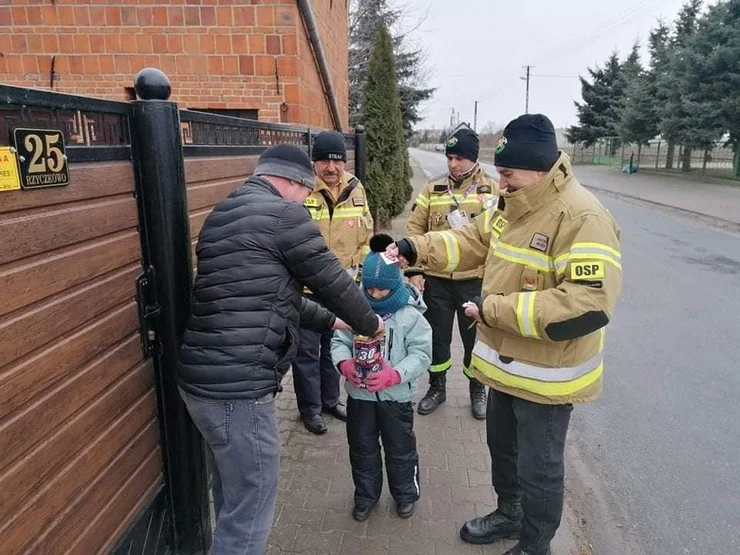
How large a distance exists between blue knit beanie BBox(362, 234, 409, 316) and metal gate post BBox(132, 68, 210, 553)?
34.0 inches

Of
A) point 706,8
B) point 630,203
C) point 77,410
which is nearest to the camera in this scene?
point 77,410

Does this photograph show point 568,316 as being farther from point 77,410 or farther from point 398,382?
point 77,410

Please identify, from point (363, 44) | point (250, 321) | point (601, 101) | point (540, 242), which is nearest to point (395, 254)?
point (540, 242)

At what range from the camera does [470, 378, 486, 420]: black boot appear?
410 cm

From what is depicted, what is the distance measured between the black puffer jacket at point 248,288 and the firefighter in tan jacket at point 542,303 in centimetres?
78

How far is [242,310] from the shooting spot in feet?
6.74

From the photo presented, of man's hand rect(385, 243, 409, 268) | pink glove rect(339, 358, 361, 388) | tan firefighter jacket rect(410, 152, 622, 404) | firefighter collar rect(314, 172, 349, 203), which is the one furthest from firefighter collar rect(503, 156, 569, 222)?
firefighter collar rect(314, 172, 349, 203)

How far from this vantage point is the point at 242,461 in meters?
2.18

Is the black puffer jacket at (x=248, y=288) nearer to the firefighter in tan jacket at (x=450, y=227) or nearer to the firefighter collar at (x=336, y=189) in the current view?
the firefighter collar at (x=336, y=189)

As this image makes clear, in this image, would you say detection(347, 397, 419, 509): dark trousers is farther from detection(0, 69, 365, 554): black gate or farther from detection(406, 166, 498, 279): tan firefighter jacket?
detection(406, 166, 498, 279): tan firefighter jacket

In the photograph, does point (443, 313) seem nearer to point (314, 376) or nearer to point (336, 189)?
point (314, 376)

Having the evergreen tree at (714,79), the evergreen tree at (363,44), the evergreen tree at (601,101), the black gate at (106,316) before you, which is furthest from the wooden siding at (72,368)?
the evergreen tree at (601,101)

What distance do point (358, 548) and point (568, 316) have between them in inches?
61.7

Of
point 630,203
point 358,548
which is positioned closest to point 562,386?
point 358,548
